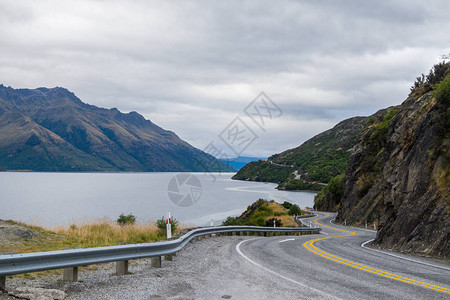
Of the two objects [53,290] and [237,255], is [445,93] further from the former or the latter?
[53,290]

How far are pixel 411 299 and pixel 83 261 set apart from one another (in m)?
6.06

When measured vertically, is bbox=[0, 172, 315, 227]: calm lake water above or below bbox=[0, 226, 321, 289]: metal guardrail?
below

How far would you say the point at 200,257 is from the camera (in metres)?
11.3

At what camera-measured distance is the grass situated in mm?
12791

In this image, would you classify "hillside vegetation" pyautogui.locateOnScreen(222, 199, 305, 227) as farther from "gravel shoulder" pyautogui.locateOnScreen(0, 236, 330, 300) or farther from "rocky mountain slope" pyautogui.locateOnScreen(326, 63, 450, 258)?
"gravel shoulder" pyautogui.locateOnScreen(0, 236, 330, 300)

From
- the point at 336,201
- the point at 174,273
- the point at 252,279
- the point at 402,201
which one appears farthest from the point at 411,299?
the point at 336,201

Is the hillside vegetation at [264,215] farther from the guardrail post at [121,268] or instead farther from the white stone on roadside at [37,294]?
the white stone on roadside at [37,294]

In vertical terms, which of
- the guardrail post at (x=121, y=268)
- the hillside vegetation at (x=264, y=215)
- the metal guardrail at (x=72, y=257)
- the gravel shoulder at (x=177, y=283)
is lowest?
the hillside vegetation at (x=264, y=215)

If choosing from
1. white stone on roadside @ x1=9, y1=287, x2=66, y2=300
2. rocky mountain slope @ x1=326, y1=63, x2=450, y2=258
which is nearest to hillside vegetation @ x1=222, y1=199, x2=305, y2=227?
rocky mountain slope @ x1=326, y1=63, x2=450, y2=258

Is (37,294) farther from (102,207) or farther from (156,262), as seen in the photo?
(102,207)

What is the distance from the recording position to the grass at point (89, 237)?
504 inches

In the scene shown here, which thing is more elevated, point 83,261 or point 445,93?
point 445,93

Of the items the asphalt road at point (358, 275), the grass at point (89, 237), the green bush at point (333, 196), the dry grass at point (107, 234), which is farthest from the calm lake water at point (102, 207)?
the green bush at point (333, 196)

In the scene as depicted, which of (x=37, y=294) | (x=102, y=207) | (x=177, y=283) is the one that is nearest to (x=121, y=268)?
(x=177, y=283)
